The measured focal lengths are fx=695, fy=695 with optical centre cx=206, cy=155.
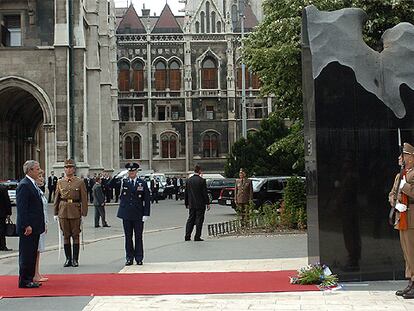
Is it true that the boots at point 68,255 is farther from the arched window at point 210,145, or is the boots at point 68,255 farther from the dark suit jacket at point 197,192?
the arched window at point 210,145

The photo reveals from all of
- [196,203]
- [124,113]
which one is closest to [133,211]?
[196,203]

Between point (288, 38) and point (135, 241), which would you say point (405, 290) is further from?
point (288, 38)

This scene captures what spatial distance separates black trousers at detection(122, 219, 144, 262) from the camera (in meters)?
12.3

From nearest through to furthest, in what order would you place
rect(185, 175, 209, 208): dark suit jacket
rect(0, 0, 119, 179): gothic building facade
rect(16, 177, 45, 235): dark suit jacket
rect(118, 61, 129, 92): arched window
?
1. rect(16, 177, 45, 235): dark suit jacket
2. rect(185, 175, 209, 208): dark suit jacket
3. rect(0, 0, 119, 179): gothic building facade
4. rect(118, 61, 129, 92): arched window

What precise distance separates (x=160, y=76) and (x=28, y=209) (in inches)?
2571

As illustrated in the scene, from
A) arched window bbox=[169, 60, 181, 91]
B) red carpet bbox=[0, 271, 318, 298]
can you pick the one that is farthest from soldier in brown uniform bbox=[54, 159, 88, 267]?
arched window bbox=[169, 60, 181, 91]

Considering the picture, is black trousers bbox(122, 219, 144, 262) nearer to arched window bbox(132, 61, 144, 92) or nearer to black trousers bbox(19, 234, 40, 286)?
black trousers bbox(19, 234, 40, 286)

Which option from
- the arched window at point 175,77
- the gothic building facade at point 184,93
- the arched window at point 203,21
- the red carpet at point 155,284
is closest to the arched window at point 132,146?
the gothic building facade at point 184,93

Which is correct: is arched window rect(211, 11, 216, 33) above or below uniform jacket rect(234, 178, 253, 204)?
above

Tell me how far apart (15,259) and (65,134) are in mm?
22506

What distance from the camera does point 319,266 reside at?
9.77 metres

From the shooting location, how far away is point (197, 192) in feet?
55.1

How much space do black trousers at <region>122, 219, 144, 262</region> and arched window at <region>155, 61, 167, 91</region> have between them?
205 ft

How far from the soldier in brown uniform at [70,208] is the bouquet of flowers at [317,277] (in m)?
4.45
